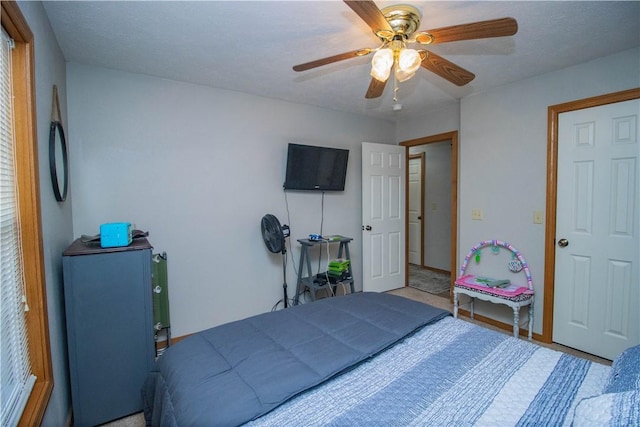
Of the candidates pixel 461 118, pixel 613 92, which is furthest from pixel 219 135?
pixel 613 92

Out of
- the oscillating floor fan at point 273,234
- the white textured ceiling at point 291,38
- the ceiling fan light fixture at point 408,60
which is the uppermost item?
the white textured ceiling at point 291,38

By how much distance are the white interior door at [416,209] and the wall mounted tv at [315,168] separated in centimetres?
241

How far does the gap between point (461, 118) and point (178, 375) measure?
3373 millimetres

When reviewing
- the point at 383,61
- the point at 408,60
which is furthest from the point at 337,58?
the point at 408,60

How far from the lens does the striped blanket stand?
100 cm

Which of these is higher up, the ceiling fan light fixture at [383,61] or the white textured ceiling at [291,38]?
the white textured ceiling at [291,38]

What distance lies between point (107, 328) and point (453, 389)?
1.87m

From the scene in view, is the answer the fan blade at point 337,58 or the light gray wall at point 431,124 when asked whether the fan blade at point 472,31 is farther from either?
the light gray wall at point 431,124

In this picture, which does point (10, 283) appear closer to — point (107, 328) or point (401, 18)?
point (107, 328)

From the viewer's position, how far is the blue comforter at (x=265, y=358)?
3.55 feet

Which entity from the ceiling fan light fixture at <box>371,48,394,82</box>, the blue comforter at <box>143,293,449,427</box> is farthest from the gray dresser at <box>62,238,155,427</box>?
the ceiling fan light fixture at <box>371,48,394,82</box>

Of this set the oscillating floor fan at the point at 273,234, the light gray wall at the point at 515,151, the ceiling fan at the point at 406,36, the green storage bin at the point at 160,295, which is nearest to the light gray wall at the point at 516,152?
the light gray wall at the point at 515,151

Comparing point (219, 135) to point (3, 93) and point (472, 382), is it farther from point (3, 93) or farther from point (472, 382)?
point (472, 382)

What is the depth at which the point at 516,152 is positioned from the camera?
2861mm
